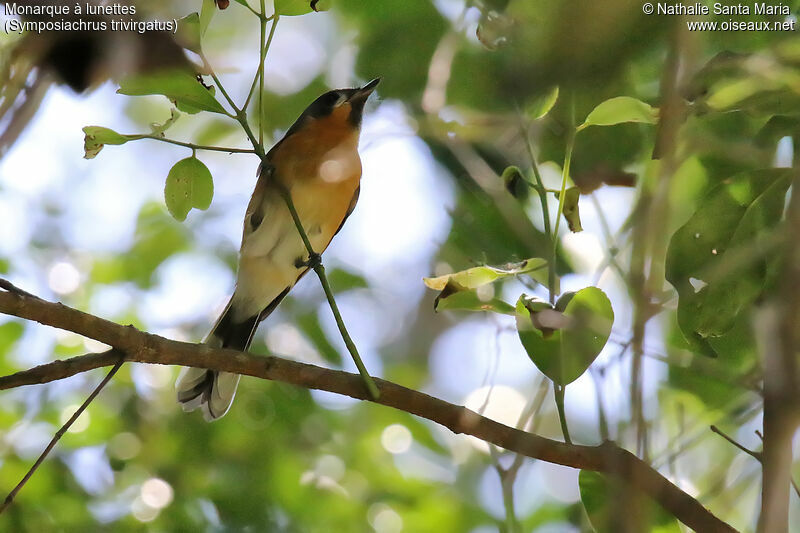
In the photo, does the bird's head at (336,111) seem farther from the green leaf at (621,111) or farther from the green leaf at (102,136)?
the green leaf at (621,111)

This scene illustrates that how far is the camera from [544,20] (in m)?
1.73

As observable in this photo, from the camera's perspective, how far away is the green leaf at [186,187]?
2135mm

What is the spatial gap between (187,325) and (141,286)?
631 millimetres

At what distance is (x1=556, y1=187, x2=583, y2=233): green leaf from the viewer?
6.52 ft

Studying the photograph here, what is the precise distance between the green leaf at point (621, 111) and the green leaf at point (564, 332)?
0.39m

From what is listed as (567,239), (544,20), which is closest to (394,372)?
(567,239)

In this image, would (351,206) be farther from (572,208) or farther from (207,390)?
(572,208)

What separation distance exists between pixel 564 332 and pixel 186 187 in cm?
105

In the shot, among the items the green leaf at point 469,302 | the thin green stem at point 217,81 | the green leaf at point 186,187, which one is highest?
the green leaf at point 186,187

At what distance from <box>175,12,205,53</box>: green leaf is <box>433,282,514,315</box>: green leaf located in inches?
30.6

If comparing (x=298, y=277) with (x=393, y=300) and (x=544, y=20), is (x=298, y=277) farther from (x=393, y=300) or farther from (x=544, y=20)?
(x=544, y=20)

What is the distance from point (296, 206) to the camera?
386 centimetres

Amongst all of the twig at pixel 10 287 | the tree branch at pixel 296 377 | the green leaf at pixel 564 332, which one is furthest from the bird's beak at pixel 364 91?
the twig at pixel 10 287

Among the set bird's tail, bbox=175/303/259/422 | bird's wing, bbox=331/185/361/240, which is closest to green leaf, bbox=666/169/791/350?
bird's tail, bbox=175/303/259/422
